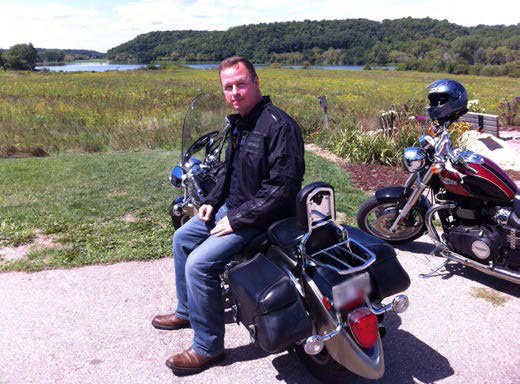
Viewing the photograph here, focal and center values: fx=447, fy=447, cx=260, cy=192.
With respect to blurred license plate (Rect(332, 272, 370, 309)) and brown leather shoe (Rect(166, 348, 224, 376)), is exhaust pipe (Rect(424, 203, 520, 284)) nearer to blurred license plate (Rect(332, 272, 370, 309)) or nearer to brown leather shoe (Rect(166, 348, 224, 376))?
blurred license plate (Rect(332, 272, 370, 309))

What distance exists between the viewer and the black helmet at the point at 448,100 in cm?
370

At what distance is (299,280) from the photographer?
239 cm

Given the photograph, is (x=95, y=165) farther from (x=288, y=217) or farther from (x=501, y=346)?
(x=501, y=346)

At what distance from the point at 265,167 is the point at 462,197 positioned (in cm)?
203

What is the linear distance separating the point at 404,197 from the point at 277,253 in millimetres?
2018

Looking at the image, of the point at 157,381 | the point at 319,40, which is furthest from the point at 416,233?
the point at 319,40

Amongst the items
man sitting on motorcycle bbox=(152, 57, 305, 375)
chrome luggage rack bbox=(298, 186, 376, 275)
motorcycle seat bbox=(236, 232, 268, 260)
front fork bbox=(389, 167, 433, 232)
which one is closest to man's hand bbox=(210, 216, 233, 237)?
man sitting on motorcycle bbox=(152, 57, 305, 375)

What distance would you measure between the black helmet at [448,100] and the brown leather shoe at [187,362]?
2.68 metres

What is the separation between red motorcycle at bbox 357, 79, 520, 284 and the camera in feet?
11.4

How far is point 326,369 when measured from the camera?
8.14ft

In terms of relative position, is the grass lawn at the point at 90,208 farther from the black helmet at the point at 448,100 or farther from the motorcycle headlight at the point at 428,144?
the black helmet at the point at 448,100

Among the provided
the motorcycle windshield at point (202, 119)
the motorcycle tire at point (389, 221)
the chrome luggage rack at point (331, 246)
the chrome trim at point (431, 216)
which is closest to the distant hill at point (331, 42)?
the motorcycle tire at point (389, 221)

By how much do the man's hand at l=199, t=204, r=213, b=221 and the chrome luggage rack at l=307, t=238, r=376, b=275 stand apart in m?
0.79

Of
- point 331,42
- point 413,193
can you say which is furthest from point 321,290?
point 331,42
